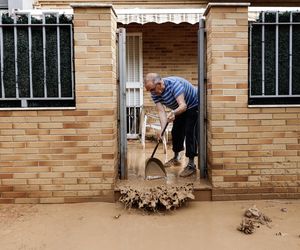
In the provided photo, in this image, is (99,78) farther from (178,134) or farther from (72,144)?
(178,134)

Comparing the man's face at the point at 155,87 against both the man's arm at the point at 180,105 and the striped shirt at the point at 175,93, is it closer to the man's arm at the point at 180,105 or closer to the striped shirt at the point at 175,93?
the striped shirt at the point at 175,93

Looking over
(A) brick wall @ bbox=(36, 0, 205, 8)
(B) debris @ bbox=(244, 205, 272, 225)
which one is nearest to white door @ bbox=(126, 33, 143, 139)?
(A) brick wall @ bbox=(36, 0, 205, 8)

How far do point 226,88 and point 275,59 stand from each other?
28.4 inches

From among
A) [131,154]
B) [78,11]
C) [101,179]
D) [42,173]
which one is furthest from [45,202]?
[131,154]

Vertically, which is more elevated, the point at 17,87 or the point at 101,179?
the point at 17,87

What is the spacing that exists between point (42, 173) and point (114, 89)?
1.36 meters

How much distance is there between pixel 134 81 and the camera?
1036 cm

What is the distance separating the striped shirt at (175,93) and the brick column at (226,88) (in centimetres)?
69

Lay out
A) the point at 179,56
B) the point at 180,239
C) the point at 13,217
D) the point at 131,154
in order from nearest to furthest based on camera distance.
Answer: the point at 180,239 < the point at 13,217 < the point at 131,154 < the point at 179,56

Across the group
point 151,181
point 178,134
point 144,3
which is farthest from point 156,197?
point 144,3

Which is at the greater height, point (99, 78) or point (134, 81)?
point (134, 81)

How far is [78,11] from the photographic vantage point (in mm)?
5008

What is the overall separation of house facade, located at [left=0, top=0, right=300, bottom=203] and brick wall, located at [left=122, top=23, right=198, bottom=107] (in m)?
5.18

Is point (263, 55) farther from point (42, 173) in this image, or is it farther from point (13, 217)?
point (13, 217)
